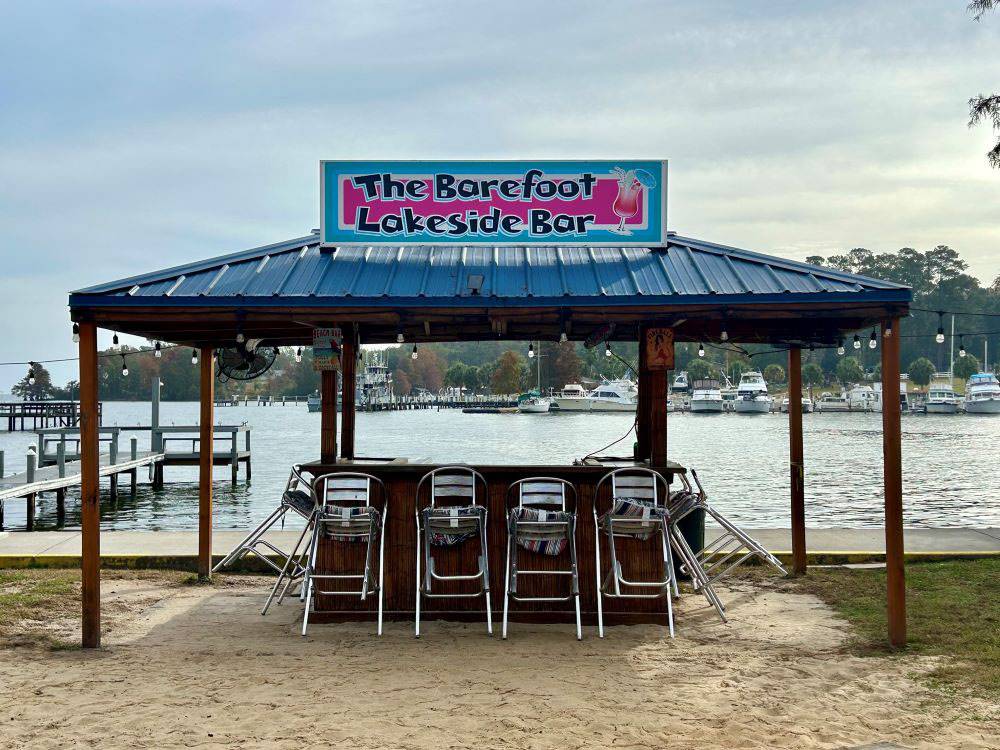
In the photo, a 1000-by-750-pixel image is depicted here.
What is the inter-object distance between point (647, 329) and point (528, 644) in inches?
121

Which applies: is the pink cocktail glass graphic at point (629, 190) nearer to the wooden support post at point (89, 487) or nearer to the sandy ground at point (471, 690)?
the sandy ground at point (471, 690)

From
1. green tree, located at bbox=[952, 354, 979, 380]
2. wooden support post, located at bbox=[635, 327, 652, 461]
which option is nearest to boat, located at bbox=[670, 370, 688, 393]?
green tree, located at bbox=[952, 354, 979, 380]

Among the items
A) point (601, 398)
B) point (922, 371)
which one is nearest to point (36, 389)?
point (601, 398)

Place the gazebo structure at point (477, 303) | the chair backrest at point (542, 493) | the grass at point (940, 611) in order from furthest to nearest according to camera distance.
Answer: the chair backrest at point (542, 493) < the gazebo structure at point (477, 303) < the grass at point (940, 611)

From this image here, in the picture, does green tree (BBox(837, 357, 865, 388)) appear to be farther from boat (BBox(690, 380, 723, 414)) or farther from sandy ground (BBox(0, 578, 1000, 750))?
sandy ground (BBox(0, 578, 1000, 750))

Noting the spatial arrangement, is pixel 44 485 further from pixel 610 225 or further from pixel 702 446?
pixel 702 446

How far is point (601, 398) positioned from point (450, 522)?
85.7 m

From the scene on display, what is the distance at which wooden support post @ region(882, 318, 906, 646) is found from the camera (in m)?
7.00

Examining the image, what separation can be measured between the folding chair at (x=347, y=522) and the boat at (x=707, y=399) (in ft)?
285

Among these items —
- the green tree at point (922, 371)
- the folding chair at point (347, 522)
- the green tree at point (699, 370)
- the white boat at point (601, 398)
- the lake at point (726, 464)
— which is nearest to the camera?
the folding chair at point (347, 522)

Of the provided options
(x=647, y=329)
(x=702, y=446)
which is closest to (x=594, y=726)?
(x=647, y=329)

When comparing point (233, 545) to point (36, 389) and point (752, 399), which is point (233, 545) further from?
point (36, 389)

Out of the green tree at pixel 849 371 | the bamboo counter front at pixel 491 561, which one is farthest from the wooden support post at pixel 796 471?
the green tree at pixel 849 371

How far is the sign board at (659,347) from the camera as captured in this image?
27.6ft
